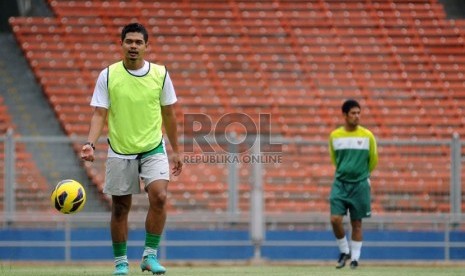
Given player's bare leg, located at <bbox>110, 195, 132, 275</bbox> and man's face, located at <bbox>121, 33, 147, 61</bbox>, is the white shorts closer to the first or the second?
player's bare leg, located at <bbox>110, 195, 132, 275</bbox>

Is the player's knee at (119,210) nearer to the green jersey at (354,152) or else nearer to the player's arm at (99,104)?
the player's arm at (99,104)

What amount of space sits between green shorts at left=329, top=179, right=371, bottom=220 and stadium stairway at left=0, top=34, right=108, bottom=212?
4505 millimetres

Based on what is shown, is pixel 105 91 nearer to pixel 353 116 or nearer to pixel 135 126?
pixel 135 126

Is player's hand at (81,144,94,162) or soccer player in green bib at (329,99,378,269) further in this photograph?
soccer player in green bib at (329,99,378,269)

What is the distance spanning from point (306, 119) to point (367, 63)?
2.36 metres

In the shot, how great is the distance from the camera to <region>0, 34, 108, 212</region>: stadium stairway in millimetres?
15867

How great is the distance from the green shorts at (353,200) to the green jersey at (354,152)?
7 centimetres

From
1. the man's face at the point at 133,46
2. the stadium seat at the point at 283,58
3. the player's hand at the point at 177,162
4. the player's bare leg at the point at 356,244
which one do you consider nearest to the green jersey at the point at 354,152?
the player's bare leg at the point at 356,244

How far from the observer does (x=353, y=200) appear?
41.2ft

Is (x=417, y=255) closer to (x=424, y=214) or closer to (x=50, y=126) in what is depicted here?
(x=424, y=214)

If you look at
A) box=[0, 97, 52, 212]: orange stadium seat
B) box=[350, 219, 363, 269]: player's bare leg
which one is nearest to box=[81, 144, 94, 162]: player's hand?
box=[350, 219, 363, 269]: player's bare leg

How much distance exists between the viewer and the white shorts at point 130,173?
30.0 feet

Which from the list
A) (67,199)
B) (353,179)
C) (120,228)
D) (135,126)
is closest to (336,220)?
(353,179)

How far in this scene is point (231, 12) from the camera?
22531mm
